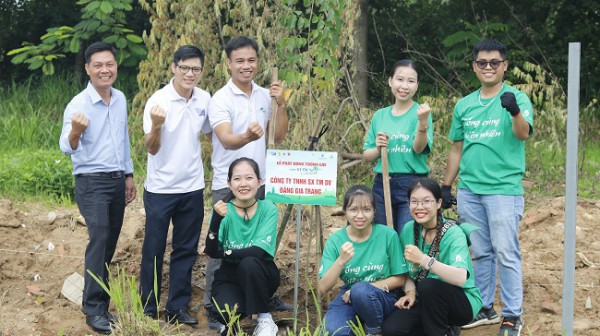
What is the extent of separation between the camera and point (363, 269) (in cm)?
504

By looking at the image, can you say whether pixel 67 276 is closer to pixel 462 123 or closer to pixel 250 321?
pixel 250 321

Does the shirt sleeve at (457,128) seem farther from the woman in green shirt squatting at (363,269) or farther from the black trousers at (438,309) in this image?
the black trousers at (438,309)

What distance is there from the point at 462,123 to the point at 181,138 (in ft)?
5.67

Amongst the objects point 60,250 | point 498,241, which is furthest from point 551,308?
point 60,250

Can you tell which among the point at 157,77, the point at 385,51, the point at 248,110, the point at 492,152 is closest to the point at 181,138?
the point at 248,110

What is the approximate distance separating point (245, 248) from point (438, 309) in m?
1.24

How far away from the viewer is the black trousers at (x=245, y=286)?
5168 mm

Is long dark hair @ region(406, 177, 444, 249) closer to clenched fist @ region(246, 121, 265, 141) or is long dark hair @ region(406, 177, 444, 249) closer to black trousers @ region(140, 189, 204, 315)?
→ clenched fist @ region(246, 121, 265, 141)

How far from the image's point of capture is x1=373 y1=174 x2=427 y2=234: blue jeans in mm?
5246

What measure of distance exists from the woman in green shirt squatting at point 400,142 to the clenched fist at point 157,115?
127cm

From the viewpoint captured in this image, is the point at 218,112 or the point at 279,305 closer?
the point at 218,112

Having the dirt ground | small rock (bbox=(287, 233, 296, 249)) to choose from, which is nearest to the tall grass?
the dirt ground

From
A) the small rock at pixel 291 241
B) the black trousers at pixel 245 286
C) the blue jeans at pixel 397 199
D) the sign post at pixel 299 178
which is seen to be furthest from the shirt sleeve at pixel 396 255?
the small rock at pixel 291 241

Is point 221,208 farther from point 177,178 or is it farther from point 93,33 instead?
point 93,33
